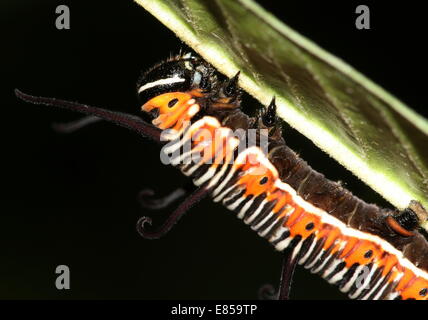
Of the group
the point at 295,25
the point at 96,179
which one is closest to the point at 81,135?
the point at 96,179

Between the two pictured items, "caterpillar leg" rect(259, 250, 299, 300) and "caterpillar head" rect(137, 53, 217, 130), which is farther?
"caterpillar head" rect(137, 53, 217, 130)

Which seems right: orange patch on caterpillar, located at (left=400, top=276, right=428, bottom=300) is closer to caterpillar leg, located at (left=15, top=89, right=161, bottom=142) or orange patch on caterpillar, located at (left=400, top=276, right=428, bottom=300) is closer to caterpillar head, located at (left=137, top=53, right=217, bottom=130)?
caterpillar head, located at (left=137, top=53, right=217, bottom=130)

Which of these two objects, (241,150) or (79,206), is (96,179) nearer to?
(79,206)

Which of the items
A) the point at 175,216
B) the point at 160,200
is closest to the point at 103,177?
the point at 160,200

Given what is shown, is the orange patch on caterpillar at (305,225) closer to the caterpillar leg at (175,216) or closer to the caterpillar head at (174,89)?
the caterpillar leg at (175,216)

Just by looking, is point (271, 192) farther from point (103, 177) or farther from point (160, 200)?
point (103, 177)

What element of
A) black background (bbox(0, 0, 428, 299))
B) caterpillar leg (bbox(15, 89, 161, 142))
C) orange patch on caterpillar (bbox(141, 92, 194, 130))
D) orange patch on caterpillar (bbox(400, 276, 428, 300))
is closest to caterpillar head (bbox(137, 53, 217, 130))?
orange patch on caterpillar (bbox(141, 92, 194, 130))

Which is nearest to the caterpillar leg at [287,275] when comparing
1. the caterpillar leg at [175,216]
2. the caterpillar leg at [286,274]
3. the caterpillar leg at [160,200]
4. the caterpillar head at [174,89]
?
the caterpillar leg at [286,274]

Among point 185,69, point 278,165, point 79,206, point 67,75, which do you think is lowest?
point 278,165
